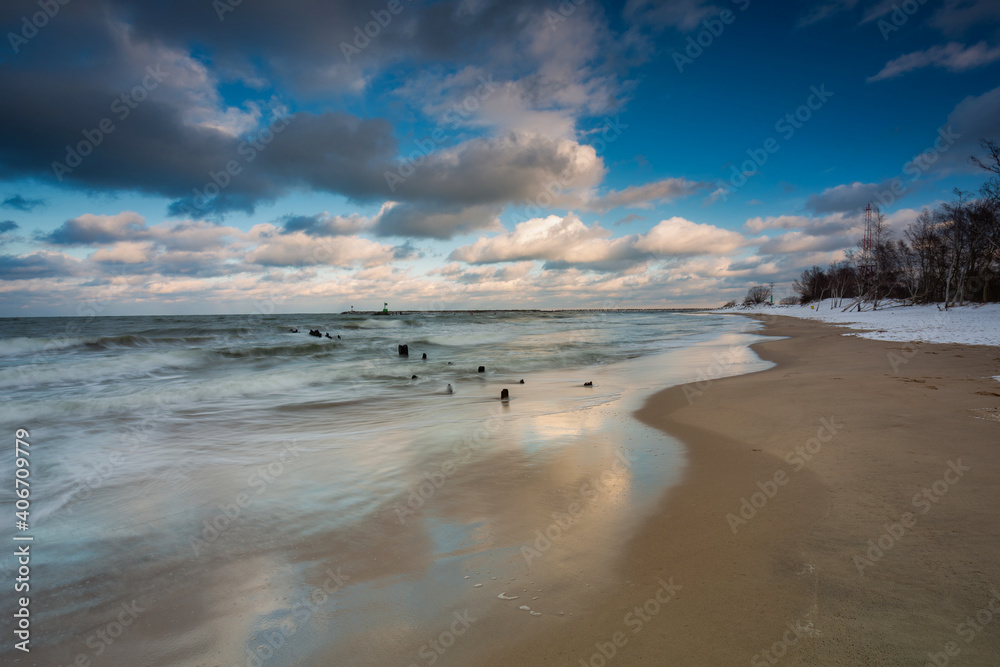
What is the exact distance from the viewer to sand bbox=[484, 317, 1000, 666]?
6.42ft

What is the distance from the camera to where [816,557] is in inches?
102

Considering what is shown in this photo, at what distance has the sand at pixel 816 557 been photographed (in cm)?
196

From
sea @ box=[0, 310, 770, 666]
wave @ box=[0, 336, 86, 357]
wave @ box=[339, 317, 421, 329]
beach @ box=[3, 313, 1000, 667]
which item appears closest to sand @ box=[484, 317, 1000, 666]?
beach @ box=[3, 313, 1000, 667]

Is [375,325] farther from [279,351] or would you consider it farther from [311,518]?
[311,518]

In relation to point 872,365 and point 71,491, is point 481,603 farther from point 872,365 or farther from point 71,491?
point 872,365

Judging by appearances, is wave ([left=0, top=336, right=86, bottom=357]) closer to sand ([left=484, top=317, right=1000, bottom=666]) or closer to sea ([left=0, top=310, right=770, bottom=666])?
sea ([left=0, top=310, right=770, bottom=666])

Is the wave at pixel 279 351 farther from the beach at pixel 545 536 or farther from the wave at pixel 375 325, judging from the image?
the wave at pixel 375 325

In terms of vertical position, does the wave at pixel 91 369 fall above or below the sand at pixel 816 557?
above

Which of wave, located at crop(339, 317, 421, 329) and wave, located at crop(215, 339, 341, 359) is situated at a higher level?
wave, located at crop(339, 317, 421, 329)

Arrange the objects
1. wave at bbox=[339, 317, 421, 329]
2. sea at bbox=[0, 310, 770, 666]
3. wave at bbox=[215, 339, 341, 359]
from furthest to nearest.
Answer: wave at bbox=[339, 317, 421, 329] < wave at bbox=[215, 339, 341, 359] < sea at bbox=[0, 310, 770, 666]

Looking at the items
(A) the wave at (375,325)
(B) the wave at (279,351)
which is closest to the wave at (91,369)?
(B) the wave at (279,351)

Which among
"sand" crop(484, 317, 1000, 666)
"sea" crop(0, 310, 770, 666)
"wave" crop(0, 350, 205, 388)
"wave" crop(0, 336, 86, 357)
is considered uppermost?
"wave" crop(0, 336, 86, 357)

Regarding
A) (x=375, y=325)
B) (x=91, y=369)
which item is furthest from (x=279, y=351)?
(x=375, y=325)

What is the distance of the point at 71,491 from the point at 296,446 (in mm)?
2205
